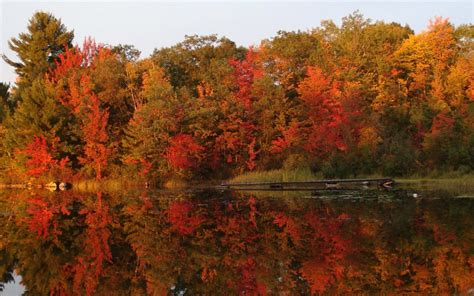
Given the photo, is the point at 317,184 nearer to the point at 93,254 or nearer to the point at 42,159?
the point at 42,159

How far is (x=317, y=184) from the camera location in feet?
Result: 128

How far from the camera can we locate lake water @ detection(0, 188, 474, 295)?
12.1 m

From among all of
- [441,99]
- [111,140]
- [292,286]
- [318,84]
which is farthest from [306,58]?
[292,286]

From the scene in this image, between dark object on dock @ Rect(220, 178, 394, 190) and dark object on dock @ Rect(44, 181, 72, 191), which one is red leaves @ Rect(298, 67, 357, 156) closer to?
dark object on dock @ Rect(220, 178, 394, 190)

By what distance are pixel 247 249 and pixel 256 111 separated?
112 ft

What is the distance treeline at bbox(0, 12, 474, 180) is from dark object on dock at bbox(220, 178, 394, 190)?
11.6 feet

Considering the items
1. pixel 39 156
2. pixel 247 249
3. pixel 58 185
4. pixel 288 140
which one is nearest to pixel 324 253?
pixel 247 249

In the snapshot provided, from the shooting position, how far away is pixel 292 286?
11742mm

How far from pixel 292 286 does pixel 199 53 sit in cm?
4587

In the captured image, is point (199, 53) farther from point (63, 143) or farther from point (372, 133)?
point (372, 133)

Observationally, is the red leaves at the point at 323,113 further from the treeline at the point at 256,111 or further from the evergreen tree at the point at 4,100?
the evergreen tree at the point at 4,100

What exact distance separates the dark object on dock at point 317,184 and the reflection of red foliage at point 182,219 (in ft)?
39.9

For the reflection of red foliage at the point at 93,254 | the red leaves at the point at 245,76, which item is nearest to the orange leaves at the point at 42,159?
A: the red leaves at the point at 245,76

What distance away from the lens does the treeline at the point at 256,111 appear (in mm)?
44594
